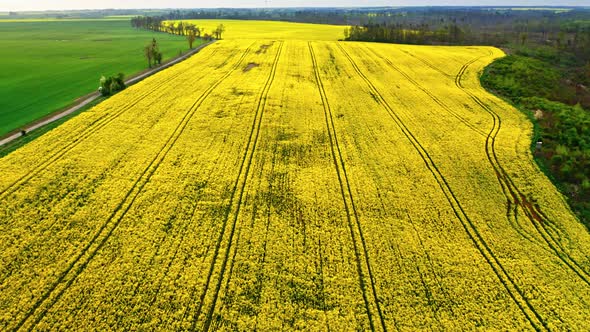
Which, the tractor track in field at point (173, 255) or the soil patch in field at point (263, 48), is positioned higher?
the soil patch in field at point (263, 48)

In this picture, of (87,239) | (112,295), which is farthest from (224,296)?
(87,239)

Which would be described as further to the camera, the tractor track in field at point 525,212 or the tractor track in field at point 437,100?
the tractor track in field at point 437,100

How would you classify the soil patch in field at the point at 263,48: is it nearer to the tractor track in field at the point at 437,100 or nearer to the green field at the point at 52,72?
the green field at the point at 52,72

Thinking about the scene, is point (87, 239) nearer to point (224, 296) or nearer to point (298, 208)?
point (224, 296)

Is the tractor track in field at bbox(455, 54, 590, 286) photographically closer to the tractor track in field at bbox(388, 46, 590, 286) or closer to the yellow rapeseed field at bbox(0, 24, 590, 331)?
the tractor track in field at bbox(388, 46, 590, 286)

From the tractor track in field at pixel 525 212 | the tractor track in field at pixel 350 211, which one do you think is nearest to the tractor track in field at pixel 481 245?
the tractor track in field at pixel 525 212

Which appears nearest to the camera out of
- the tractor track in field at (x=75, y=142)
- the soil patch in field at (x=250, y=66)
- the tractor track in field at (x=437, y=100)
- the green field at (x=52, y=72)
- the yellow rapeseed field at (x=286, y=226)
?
the yellow rapeseed field at (x=286, y=226)

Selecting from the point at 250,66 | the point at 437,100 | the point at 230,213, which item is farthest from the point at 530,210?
the point at 250,66
